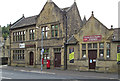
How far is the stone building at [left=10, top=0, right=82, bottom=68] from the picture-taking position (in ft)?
80.0

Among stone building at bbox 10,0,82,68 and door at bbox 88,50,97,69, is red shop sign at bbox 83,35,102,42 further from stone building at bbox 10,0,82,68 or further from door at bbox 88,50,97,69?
stone building at bbox 10,0,82,68

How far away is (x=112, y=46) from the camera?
19.4m

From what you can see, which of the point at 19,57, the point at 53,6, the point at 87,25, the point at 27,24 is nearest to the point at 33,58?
the point at 19,57

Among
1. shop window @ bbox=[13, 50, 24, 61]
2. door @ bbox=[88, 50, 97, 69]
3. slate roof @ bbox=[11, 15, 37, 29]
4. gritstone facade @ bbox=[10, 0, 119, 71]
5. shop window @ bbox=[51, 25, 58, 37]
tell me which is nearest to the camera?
gritstone facade @ bbox=[10, 0, 119, 71]

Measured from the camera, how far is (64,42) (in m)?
23.7

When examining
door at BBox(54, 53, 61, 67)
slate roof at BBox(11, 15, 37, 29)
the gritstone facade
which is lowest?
door at BBox(54, 53, 61, 67)

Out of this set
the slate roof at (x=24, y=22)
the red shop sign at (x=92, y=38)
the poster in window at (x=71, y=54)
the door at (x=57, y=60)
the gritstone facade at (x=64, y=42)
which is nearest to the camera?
the gritstone facade at (x=64, y=42)

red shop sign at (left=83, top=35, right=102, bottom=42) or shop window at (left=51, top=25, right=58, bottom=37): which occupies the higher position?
shop window at (left=51, top=25, right=58, bottom=37)

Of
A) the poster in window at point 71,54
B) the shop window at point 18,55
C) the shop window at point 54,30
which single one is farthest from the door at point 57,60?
the shop window at point 18,55

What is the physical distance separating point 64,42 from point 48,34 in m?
3.67

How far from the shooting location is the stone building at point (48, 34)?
24375 millimetres

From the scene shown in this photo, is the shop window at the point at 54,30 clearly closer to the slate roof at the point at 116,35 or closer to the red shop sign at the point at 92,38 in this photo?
the red shop sign at the point at 92,38

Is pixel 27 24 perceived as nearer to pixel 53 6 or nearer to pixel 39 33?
pixel 39 33

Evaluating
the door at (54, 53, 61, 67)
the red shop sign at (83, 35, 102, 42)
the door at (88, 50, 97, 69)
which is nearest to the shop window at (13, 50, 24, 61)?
the door at (54, 53, 61, 67)
